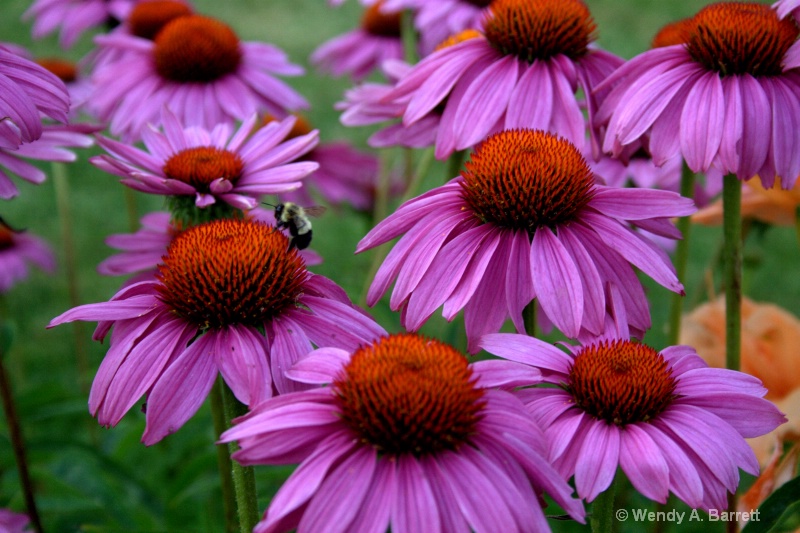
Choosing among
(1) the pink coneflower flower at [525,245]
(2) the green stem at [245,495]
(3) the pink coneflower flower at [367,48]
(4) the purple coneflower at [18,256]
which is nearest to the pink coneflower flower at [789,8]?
(1) the pink coneflower flower at [525,245]

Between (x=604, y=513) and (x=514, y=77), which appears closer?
(x=604, y=513)

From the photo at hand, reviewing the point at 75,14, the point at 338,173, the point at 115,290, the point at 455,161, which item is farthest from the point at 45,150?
the point at 115,290

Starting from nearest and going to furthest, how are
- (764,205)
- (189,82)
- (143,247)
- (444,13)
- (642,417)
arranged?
1. (642,417)
2. (143,247)
3. (764,205)
4. (189,82)
5. (444,13)

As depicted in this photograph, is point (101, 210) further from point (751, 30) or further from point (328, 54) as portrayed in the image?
point (751, 30)

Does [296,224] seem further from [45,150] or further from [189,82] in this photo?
[189,82]

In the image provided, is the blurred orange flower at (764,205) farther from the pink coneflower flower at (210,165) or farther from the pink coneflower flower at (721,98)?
the pink coneflower flower at (210,165)

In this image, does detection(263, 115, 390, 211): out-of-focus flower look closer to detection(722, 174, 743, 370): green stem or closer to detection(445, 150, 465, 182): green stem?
detection(445, 150, 465, 182): green stem

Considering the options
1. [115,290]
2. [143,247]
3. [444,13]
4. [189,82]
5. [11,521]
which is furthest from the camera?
[115,290]

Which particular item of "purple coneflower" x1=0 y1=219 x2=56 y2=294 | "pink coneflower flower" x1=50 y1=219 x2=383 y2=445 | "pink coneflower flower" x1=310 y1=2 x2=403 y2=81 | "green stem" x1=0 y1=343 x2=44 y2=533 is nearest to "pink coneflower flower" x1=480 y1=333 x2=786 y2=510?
"pink coneflower flower" x1=50 y1=219 x2=383 y2=445
